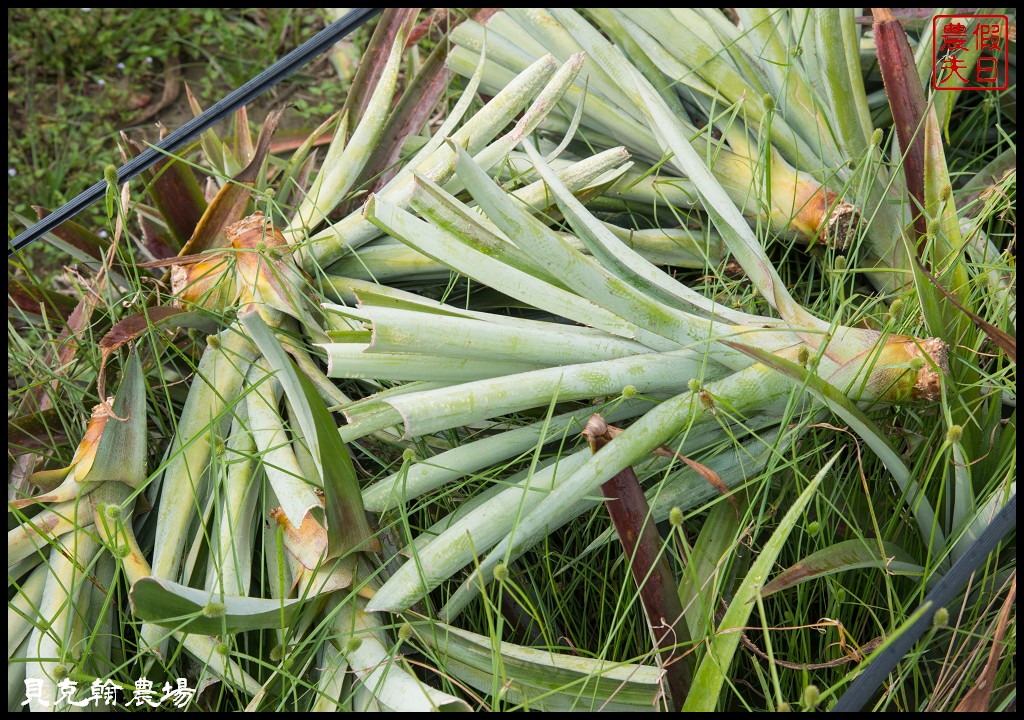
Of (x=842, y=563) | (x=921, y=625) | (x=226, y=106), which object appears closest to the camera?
(x=921, y=625)

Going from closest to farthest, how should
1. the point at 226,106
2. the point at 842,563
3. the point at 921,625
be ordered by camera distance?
the point at 921,625 → the point at 842,563 → the point at 226,106

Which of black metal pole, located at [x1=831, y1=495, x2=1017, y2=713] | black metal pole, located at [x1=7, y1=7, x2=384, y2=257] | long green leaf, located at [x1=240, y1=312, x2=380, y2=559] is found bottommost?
black metal pole, located at [x1=831, y1=495, x2=1017, y2=713]

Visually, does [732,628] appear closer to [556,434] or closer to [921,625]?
[921,625]

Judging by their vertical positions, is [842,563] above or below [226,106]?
below

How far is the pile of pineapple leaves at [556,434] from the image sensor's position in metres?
0.84

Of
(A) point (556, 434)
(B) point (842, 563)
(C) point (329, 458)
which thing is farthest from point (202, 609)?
(B) point (842, 563)

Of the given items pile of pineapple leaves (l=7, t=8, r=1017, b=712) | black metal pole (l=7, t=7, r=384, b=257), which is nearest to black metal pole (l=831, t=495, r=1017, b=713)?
pile of pineapple leaves (l=7, t=8, r=1017, b=712)

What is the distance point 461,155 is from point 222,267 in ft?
1.65

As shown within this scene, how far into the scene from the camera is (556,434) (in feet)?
3.06

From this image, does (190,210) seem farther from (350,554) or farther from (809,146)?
(809,146)

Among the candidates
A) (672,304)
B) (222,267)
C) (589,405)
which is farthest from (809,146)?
(222,267)

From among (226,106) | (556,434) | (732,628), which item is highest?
(226,106)

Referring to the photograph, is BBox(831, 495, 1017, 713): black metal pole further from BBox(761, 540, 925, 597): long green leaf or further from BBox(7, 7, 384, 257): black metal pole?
BBox(7, 7, 384, 257): black metal pole

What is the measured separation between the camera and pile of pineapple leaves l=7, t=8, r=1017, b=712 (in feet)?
2.75
